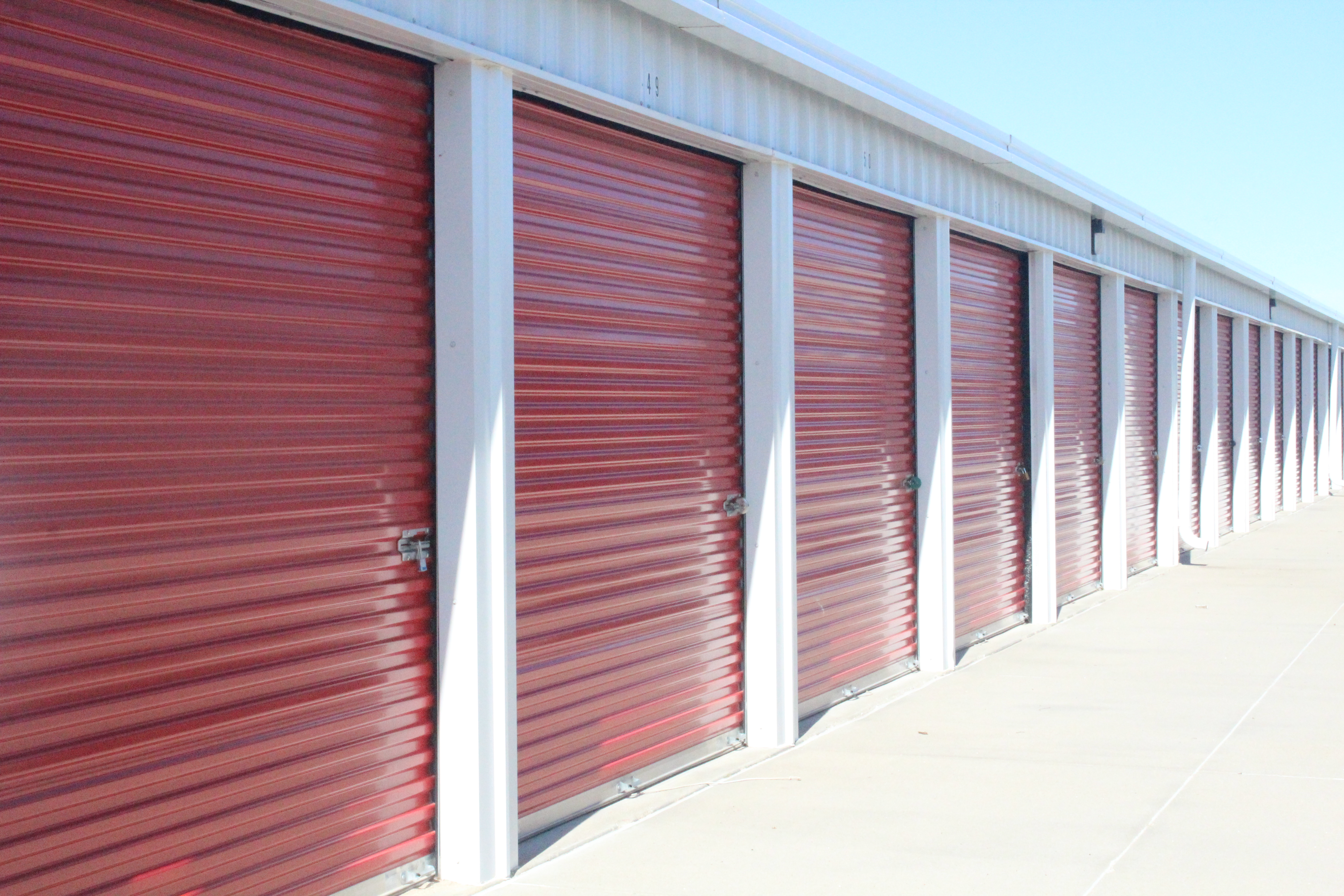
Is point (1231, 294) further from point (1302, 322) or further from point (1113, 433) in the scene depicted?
point (1302, 322)

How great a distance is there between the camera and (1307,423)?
2542 cm

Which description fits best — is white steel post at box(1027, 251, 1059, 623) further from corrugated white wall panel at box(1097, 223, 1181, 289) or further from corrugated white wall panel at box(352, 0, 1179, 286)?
corrugated white wall panel at box(1097, 223, 1181, 289)

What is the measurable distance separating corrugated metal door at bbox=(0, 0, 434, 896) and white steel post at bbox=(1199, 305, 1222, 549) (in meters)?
14.8

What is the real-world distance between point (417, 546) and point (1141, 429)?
11.4 m

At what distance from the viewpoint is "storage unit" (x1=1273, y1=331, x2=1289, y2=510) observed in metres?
22.4

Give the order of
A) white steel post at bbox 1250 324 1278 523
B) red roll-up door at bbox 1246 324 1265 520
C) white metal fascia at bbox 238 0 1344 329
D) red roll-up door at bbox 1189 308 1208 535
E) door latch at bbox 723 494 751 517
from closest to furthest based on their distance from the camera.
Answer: white metal fascia at bbox 238 0 1344 329
door latch at bbox 723 494 751 517
red roll-up door at bbox 1189 308 1208 535
red roll-up door at bbox 1246 324 1265 520
white steel post at bbox 1250 324 1278 523

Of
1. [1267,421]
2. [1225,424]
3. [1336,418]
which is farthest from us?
[1336,418]

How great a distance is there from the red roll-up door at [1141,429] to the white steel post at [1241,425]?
5.13m

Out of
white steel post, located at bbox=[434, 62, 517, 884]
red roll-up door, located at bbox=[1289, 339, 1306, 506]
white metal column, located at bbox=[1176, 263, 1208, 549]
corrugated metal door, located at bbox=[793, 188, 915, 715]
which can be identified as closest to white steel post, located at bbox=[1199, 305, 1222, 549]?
white metal column, located at bbox=[1176, 263, 1208, 549]

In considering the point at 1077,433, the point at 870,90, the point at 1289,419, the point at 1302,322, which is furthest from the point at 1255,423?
the point at 870,90

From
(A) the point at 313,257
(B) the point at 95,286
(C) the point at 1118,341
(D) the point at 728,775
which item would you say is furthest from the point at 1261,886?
(C) the point at 1118,341

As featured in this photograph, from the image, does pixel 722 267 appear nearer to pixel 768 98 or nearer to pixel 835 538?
pixel 768 98

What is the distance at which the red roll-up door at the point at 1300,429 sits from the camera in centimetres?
2452

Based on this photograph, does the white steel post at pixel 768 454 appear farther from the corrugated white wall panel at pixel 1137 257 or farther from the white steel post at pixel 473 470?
the corrugated white wall panel at pixel 1137 257
